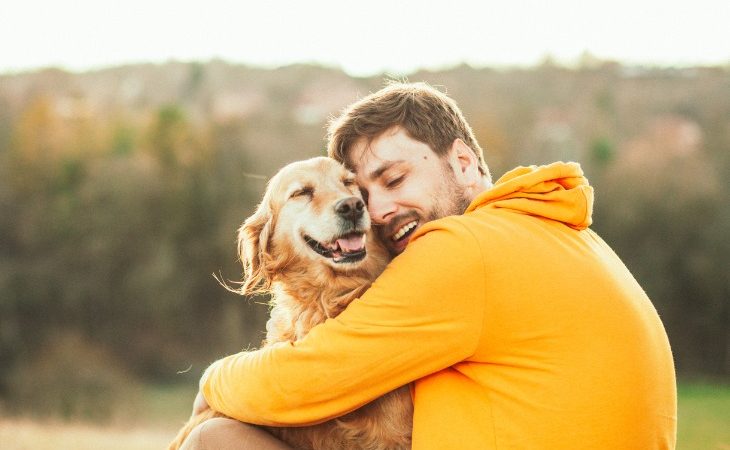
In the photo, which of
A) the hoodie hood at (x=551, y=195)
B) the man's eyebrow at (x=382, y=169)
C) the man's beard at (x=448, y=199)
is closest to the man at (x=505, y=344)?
the hoodie hood at (x=551, y=195)

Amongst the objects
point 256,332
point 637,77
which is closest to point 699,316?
point 637,77

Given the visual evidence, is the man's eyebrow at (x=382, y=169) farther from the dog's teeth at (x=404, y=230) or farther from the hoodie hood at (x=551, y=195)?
the hoodie hood at (x=551, y=195)

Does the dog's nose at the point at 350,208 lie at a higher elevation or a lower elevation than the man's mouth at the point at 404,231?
higher

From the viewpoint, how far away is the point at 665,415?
246 centimetres

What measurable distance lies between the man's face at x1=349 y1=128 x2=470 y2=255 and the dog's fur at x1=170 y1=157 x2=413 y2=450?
6.5 inches

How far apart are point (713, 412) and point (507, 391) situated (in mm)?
12190

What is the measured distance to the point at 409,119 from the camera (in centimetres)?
319

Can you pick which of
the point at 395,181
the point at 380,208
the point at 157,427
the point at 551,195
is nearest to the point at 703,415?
the point at 157,427

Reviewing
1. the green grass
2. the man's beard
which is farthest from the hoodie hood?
the green grass

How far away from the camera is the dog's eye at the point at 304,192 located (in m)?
3.57

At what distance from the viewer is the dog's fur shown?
134 inches

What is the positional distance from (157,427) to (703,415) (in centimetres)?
877

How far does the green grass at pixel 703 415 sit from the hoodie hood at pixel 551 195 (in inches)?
257

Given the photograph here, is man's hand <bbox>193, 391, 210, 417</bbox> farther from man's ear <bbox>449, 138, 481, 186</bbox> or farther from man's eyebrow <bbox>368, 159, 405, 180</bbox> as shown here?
man's ear <bbox>449, 138, 481, 186</bbox>
